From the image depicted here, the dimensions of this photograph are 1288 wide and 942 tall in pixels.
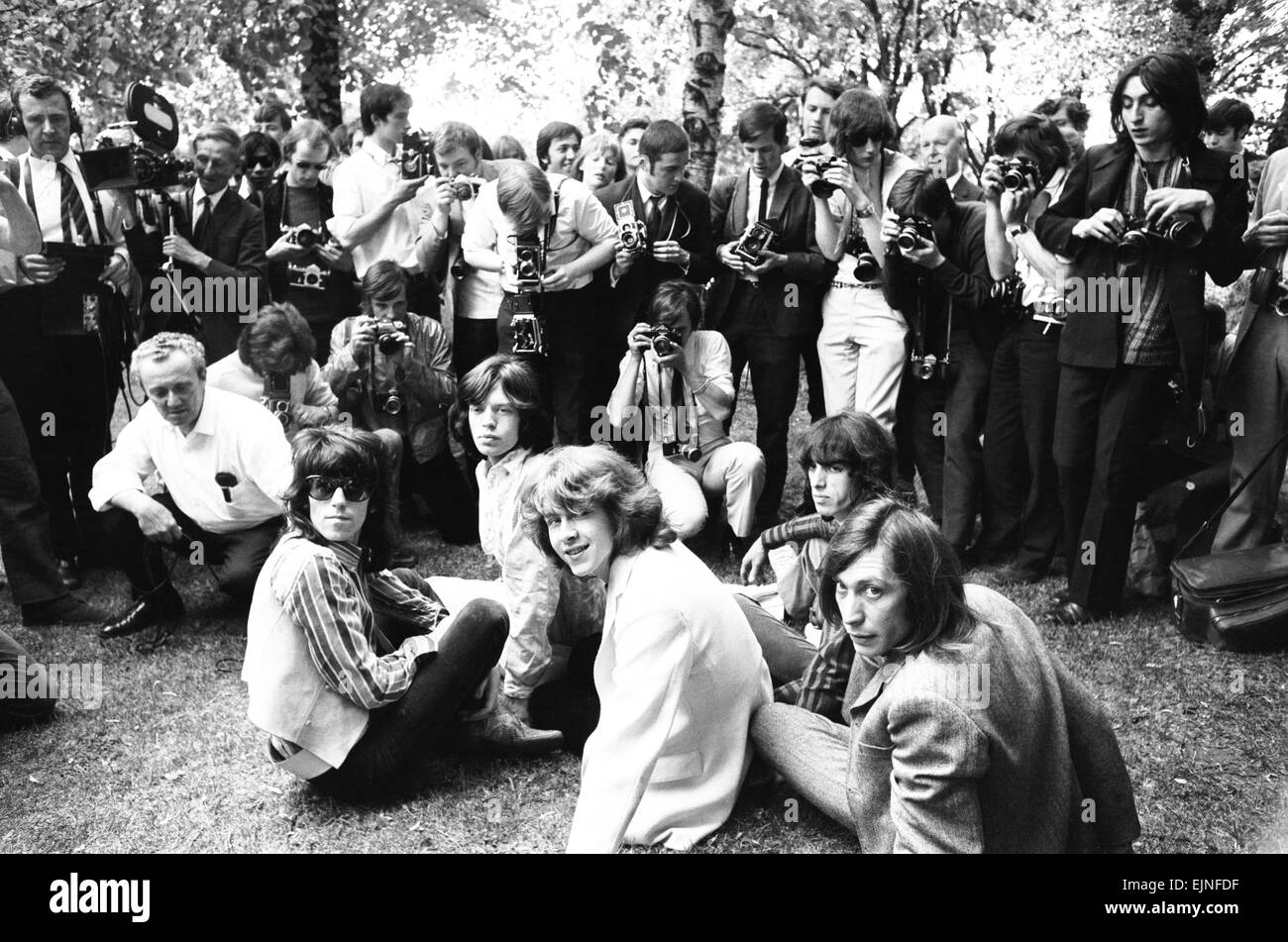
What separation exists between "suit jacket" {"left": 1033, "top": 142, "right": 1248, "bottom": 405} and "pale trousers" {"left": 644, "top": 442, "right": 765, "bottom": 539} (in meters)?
1.49

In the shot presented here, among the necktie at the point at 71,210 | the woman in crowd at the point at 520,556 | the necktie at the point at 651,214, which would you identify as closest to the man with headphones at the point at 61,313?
the necktie at the point at 71,210

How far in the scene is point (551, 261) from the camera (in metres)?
6.18

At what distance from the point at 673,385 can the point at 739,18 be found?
34.8 feet

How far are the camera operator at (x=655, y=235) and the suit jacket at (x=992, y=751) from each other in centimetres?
353

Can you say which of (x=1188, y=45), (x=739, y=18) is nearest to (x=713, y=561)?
(x=1188, y=45)

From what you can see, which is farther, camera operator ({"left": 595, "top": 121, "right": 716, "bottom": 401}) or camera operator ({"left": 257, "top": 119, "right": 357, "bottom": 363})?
camera operator ({"left": 257, "top": 119, "right": 357, "bottom": 363})

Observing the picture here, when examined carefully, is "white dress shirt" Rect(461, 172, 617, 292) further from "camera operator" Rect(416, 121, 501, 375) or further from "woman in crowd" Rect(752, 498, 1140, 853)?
"woman in crowd" Rect(752, 498, 1140, 853)

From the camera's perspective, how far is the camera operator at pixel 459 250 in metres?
6.42

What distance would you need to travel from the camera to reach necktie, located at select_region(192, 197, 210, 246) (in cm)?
645

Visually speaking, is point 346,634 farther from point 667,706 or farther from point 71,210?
point 71,210

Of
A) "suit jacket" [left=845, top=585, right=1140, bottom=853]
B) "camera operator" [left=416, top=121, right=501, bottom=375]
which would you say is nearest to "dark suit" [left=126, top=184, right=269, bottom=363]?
"camera operator" [left=416, top=121, right=501, bottom=375]

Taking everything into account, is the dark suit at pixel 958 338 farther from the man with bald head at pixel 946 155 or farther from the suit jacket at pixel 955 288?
the man with bald head at pixel 946 155
